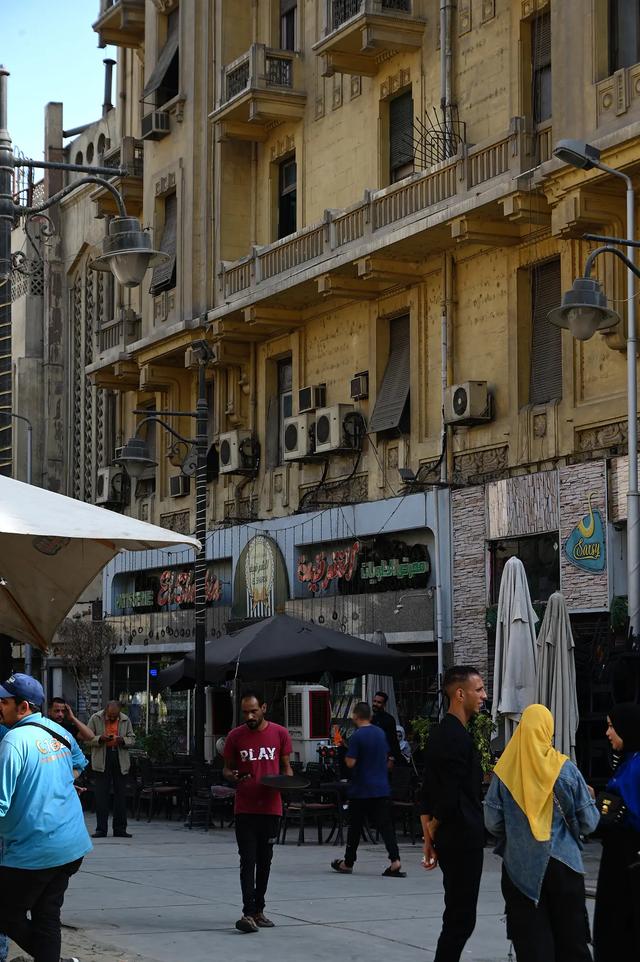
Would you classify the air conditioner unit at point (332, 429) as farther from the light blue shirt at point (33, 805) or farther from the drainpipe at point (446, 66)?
the light blue shirt at point (33, 805)

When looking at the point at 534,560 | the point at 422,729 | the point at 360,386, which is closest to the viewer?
the point at 422,729

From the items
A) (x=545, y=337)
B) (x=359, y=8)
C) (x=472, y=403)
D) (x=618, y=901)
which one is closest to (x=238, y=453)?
(x=472, y=403)

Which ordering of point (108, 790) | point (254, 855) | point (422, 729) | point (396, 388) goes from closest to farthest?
point (254, 855) < point (422, 729) < point (108, 790) < point (396, 388)

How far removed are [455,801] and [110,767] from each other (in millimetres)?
13832

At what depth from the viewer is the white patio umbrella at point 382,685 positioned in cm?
2664

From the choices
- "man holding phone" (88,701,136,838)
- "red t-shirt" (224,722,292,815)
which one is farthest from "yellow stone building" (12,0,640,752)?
"red t-shirt" (224,722,292,815)

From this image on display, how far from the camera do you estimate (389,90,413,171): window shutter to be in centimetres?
2892

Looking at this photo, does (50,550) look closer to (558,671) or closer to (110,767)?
(558,671)

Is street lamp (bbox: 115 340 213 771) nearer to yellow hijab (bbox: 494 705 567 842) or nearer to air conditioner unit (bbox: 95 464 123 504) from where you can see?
air conditioner unit (bbox: 95 464 123 504)

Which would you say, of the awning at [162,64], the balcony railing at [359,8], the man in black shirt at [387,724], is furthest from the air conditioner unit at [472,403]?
the awning at [162,64]

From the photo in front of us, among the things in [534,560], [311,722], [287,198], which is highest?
[287,198]

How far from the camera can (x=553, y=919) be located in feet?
28.1

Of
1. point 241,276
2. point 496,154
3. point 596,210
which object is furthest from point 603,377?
point 241,276

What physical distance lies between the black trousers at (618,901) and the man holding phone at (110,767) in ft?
44.5
